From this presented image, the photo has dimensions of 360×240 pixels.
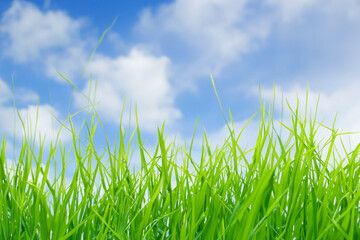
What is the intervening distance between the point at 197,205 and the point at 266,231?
11.7 inches

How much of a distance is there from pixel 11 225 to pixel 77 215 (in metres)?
0.27

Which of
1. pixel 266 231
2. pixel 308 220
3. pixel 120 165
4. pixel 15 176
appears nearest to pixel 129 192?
pixel 120 165

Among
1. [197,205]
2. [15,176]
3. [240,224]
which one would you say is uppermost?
[15,176]

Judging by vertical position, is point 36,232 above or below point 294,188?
below

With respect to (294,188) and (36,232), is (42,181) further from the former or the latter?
(294,188)

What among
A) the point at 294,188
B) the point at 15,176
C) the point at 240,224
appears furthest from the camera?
the point at 15,176

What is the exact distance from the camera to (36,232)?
1.85 m

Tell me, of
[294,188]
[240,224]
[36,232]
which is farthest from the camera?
[36,232]

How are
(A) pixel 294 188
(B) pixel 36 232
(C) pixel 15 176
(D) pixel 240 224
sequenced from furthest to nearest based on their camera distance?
(C) pixel 15 176 → (B) pixel 36 232 → (A) pixel 294 188 → (D) pixel 240 224

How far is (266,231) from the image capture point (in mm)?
1771

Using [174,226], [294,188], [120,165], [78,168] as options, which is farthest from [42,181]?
[294,188]

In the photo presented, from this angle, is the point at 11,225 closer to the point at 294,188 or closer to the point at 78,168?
the point at 78,168

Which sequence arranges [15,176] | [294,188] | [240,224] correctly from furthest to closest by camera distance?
[15,176], [294,188], [240,224]

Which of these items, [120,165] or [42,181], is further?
[120,165]
